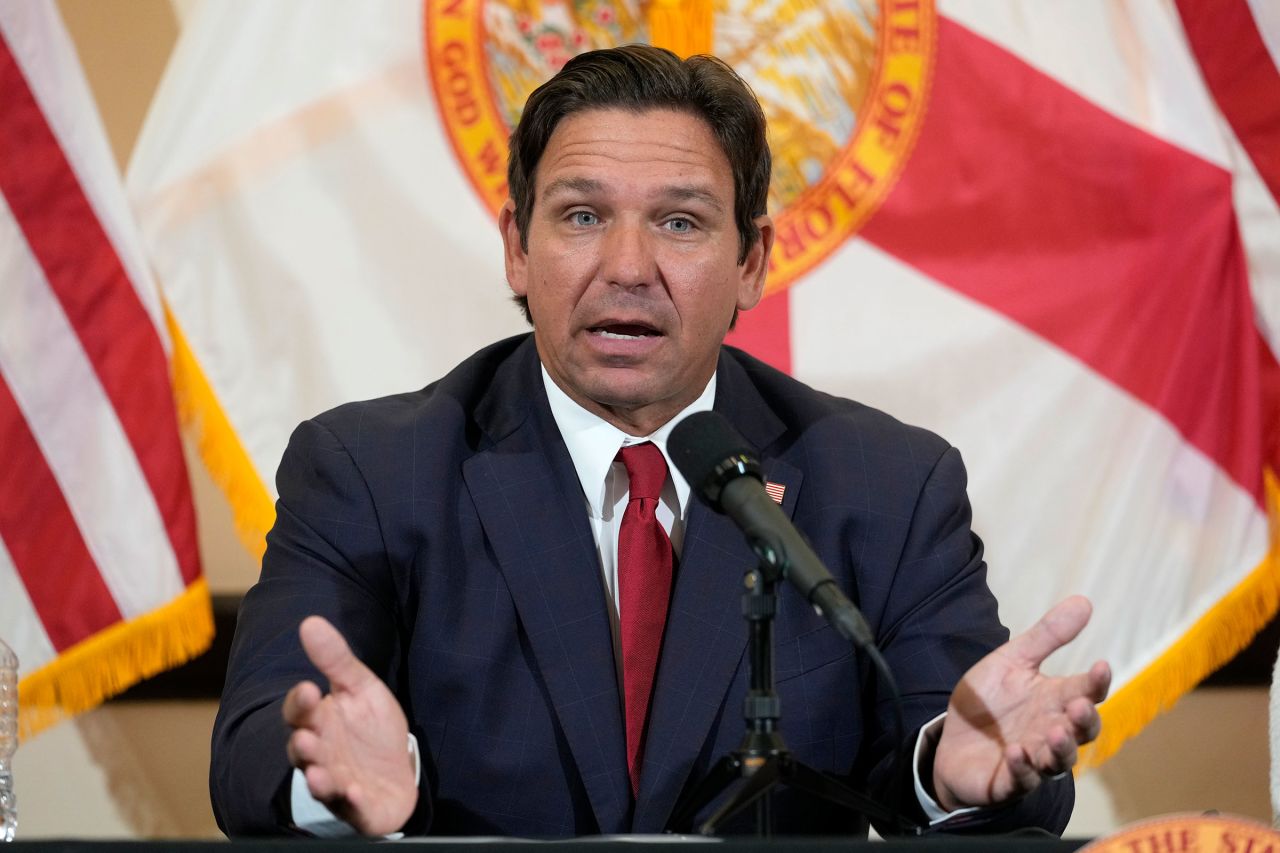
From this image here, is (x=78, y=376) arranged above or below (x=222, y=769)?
above

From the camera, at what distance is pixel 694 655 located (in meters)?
1.90

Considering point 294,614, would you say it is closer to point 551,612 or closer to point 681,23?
point 551,612

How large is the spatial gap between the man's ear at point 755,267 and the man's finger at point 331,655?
1.00 metres

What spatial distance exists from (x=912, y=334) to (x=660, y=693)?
3.95 ft

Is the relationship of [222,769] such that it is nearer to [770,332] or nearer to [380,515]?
[380,515]

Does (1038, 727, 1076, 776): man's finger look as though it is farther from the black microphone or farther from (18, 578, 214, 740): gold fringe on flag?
(18, 578, 214, 740): gold fringe on flag

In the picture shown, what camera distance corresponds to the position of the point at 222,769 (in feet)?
5.44

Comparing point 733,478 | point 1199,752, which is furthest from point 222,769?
point 1199,752

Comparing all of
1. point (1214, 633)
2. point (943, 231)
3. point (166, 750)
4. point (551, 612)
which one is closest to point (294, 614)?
point (551, 612)

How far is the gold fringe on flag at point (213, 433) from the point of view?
2.77 meters

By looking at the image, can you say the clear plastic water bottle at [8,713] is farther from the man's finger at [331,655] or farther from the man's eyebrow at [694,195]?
the man's eyebrow at [694,195]

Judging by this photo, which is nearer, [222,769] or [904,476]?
[222,769]

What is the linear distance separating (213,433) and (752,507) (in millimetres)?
1704

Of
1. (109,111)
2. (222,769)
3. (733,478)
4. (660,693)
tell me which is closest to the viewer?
(733,478)
